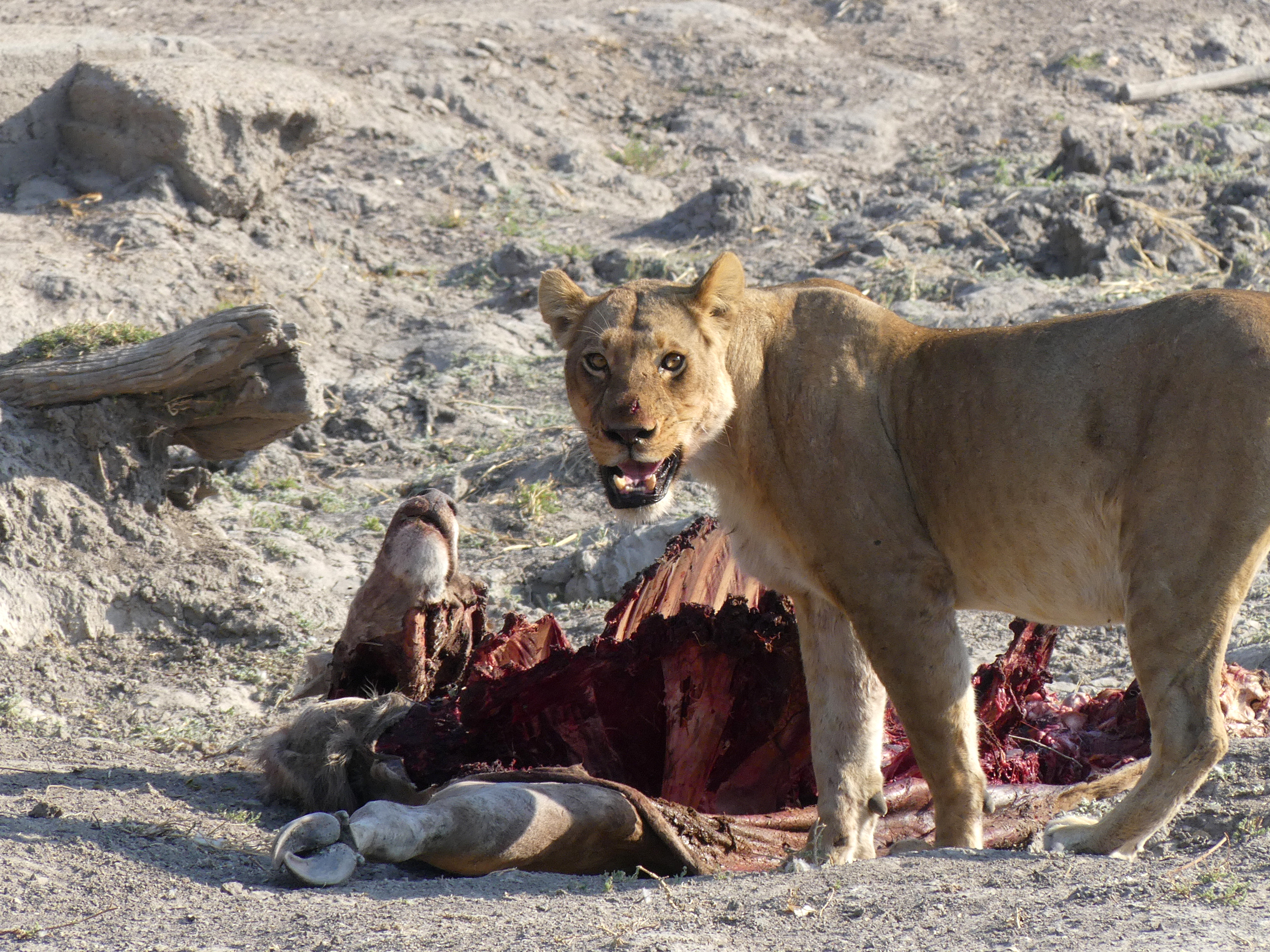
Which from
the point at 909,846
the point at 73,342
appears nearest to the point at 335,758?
the point at 909,846

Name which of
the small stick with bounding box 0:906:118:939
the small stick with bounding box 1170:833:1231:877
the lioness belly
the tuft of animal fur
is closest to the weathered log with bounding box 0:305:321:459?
the tuft of animal fur

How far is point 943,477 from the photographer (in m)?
4.40

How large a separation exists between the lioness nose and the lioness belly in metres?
0.98

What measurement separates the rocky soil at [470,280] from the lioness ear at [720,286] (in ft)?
6.14

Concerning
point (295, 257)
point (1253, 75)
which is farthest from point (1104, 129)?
point (295, 257)

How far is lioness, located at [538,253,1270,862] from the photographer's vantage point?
390 centimetres

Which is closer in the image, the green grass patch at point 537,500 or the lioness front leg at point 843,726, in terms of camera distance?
the lioness front leg at point 843,726

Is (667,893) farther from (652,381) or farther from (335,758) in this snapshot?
(652,381)

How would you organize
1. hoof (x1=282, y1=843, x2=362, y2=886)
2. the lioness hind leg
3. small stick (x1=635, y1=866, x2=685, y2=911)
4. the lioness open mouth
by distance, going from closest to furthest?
1. small stick (x1=635, y1=866, x2=685, y2=911)
2. hoof (x1=282, y1=843, x2=362, y2=886)
3. the lioness hind leg
4. the lioness open mouth

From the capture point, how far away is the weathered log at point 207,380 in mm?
6027

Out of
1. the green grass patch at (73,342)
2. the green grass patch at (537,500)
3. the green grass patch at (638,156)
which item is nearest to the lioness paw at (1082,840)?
the green grass patch at (537,500)

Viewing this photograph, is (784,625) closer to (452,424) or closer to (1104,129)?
(452,424)

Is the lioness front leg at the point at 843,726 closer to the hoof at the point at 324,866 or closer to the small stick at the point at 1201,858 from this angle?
the small stick at the point at 1201,858

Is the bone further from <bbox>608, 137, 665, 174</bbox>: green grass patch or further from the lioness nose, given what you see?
<bbox>608, 137, 665, 174</bbox>: green grass patch
